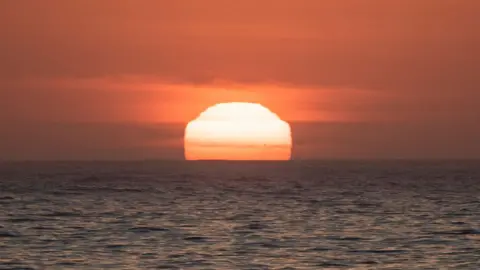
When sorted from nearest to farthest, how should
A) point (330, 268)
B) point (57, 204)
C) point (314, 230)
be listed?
1. point (330, 268)
2. point (314, 230)
3. point (57, 204)

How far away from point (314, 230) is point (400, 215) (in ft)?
39.9

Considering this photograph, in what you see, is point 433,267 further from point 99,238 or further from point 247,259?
point 99,238

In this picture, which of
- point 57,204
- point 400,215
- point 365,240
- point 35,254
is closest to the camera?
point 35,254

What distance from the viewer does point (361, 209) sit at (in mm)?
70625

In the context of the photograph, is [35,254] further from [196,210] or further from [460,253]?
[196,210]

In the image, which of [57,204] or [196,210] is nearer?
[196,210]

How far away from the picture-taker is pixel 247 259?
139 ft

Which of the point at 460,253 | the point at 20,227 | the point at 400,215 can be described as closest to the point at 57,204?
the point at 20,227

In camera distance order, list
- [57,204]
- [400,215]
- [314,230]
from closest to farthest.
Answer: [314,230] → [400,215] → [57,204]

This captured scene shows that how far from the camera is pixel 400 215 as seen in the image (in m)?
65.1

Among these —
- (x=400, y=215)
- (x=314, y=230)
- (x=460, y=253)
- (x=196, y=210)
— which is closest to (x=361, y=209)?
(x=400, y=215)

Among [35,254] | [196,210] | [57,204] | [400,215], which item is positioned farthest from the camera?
[57,204]

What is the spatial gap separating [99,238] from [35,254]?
6522mm

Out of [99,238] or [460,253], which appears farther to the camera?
[99,238]
